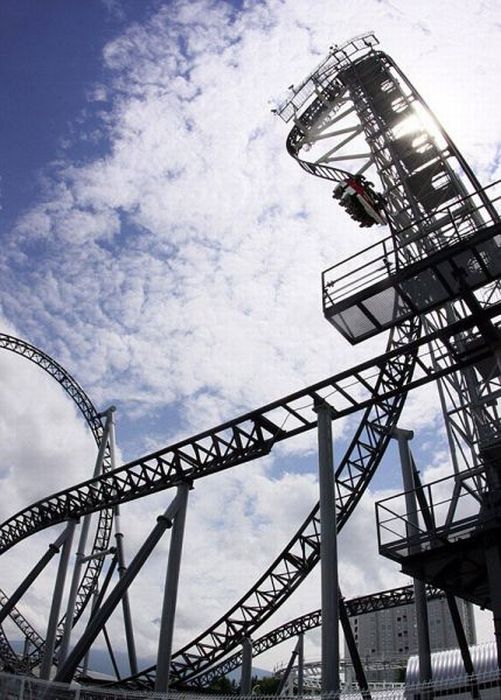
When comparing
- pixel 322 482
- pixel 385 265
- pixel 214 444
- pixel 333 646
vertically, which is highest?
pixel 385 265

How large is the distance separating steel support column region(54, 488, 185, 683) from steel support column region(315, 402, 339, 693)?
14.7ft

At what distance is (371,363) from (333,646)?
5.49 meters

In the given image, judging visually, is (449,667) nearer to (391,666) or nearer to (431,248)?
(391,666)

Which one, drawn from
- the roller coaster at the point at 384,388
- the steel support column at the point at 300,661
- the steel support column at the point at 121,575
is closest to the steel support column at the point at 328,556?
the roller coaster at the point at 384,388

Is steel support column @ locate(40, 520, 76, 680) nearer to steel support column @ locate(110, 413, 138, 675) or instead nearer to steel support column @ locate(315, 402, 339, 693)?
steel support column @ locate(110, 413, 138, 675)

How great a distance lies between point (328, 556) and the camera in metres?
10.9

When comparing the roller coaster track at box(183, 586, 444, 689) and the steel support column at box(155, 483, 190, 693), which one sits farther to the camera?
the roller coaster track at box(183, 586, 444, 689)

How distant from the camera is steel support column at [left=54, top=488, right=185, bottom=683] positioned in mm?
13391

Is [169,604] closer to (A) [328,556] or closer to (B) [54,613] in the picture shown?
(A) [328,556]

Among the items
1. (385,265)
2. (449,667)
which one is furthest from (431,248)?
(449,667)

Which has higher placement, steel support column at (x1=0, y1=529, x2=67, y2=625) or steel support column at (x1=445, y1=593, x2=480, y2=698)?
steel support column at (x1=0, y1=529, x2=67, y2=625)

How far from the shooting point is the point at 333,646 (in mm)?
10070

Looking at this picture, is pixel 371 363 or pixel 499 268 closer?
pixel 499 268

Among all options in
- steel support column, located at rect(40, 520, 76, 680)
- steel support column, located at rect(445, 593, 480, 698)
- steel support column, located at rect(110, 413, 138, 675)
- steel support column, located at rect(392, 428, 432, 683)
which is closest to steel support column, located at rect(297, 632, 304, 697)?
steel support column, located at rect(110, 413, 138, 675)
